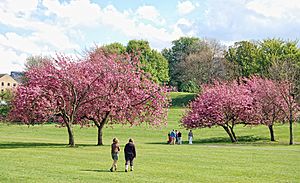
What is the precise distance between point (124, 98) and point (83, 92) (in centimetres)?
379

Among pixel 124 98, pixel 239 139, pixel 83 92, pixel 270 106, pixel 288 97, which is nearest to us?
pixel 83 92

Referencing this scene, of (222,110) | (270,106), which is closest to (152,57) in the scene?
(270,106)

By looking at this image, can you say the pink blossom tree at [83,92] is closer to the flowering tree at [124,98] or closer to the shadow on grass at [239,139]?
the flowering tree at [124,98]

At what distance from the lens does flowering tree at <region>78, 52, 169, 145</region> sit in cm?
4397

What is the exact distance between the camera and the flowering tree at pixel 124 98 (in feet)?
144

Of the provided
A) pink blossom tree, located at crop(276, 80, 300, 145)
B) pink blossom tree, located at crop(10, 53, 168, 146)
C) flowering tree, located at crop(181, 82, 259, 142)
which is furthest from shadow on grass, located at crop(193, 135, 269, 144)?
pink blossom tree, located at crop(10, 53, 168, 146)

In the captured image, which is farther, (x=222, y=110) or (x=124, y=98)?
(x=222, y=110)

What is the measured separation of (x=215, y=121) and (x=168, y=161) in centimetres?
2591

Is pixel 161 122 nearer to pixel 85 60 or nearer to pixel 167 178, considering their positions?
pixel 85 60

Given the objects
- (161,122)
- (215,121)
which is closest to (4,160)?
(161,122)

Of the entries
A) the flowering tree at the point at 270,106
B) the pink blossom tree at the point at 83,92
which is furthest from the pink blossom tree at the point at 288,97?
the pink blossom tree at the point at 83,92

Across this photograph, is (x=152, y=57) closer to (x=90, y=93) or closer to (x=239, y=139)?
(x=239, y=139)

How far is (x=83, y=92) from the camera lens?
43.5 meters

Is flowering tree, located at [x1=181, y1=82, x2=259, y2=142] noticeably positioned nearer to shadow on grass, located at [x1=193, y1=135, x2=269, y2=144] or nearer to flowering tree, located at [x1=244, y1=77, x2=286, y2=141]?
flowering tree, located at [x1=244, y1=77, x2=286, y2=141]
